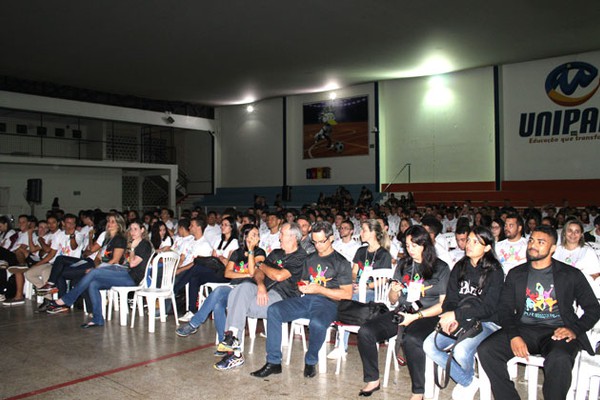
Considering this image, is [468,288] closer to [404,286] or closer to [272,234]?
[404,286]

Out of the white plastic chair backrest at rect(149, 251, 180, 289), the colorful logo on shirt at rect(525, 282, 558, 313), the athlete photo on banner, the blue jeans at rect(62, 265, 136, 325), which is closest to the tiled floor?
the blue jeans at rect(62, 265, 136, 325)

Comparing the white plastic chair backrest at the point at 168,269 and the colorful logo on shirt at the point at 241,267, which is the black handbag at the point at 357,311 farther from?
the white plastic chair backrest at the point at 168,269

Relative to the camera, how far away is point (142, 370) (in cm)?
398

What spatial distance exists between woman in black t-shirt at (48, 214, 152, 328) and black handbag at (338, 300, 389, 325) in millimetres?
2730

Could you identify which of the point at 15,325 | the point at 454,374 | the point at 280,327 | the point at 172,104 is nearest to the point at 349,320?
the point at 280,327

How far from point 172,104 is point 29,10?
10.2 m

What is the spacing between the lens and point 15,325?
5.51 m

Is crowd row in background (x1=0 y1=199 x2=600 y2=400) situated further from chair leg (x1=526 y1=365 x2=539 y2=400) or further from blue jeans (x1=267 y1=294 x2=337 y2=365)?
chair leg (x1=526 y1=365 x2=539 y2=400)

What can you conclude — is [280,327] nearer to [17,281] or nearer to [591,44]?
[17,281]

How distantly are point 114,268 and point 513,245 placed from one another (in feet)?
14.3

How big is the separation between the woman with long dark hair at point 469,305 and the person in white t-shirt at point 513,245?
1544 mm

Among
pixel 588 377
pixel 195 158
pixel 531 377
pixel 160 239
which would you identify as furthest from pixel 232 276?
pixel 195 158

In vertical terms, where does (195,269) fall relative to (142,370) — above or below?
above

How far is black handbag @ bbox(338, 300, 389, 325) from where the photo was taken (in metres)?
3.70
